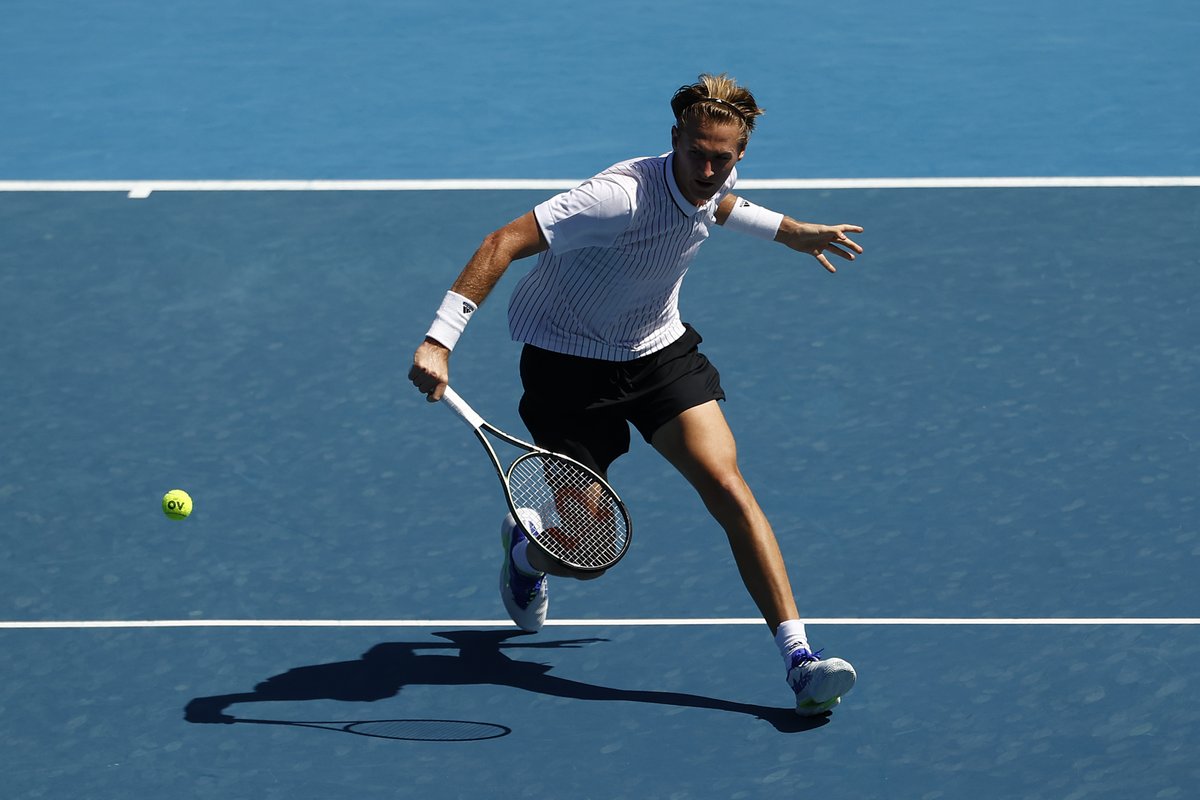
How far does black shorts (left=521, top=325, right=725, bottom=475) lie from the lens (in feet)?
19.9

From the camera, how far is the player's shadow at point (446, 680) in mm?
5910

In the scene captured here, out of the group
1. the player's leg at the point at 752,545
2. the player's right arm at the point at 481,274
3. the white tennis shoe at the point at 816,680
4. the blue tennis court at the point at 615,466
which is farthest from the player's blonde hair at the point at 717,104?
the blue tennis court at the point at 615,466

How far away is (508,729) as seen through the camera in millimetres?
5824

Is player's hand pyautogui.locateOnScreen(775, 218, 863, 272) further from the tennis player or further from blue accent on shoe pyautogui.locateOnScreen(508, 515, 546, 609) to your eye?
blue accent on shoe pyautogui.locateOnScreen(508, 515, 546, 609)

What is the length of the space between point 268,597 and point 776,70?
5.99 m

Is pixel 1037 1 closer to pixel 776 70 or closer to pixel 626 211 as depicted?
pixel 776 70

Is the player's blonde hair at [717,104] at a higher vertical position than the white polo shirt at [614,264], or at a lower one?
higher

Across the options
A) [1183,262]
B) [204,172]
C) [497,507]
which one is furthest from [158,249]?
[1183,262]

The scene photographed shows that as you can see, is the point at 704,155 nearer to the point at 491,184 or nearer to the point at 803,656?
the point at 803,656

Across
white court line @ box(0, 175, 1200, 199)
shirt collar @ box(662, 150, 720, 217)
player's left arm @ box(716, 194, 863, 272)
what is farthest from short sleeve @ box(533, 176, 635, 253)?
white court line @ box(0, 175, 1200, 199)

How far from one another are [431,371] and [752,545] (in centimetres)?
116

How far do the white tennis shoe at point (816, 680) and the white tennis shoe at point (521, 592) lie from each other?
0.91 meters

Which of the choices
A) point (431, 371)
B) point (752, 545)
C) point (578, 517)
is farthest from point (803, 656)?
point (431, 371)

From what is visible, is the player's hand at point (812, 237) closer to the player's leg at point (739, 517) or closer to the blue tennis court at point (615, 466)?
the player's leg at point (739, 517)
